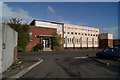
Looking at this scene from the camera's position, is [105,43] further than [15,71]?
Yes

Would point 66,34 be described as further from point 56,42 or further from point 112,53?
point 112,53

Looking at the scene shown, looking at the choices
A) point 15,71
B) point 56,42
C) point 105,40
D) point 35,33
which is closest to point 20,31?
point 35,33

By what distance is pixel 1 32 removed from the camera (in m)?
5.44

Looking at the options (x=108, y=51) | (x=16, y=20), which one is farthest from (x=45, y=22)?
(x=108, y=51)

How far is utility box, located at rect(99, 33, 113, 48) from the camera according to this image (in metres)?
43.2

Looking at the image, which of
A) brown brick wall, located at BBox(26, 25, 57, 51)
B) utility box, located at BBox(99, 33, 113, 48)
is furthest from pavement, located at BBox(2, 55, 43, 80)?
utility box, located at BBox(99, 33, 113, 48)

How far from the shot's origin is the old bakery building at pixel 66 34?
24.8 metres

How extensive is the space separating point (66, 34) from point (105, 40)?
19409mm

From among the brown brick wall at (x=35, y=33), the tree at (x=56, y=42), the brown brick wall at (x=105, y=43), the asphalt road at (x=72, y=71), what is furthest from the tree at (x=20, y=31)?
the brown brick wall at (x=105, y=43)

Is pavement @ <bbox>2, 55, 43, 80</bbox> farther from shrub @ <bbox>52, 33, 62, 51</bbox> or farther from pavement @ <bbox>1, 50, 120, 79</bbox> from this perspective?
shrub @ <bbox>52, 33, 62, 51</bbox>

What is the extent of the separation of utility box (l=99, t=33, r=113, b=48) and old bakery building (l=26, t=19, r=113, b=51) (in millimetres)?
426

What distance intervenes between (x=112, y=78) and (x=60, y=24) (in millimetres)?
29232

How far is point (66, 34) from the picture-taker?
36156mm

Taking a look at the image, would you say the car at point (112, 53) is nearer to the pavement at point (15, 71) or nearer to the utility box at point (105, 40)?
the pavement at point (15, 71)
